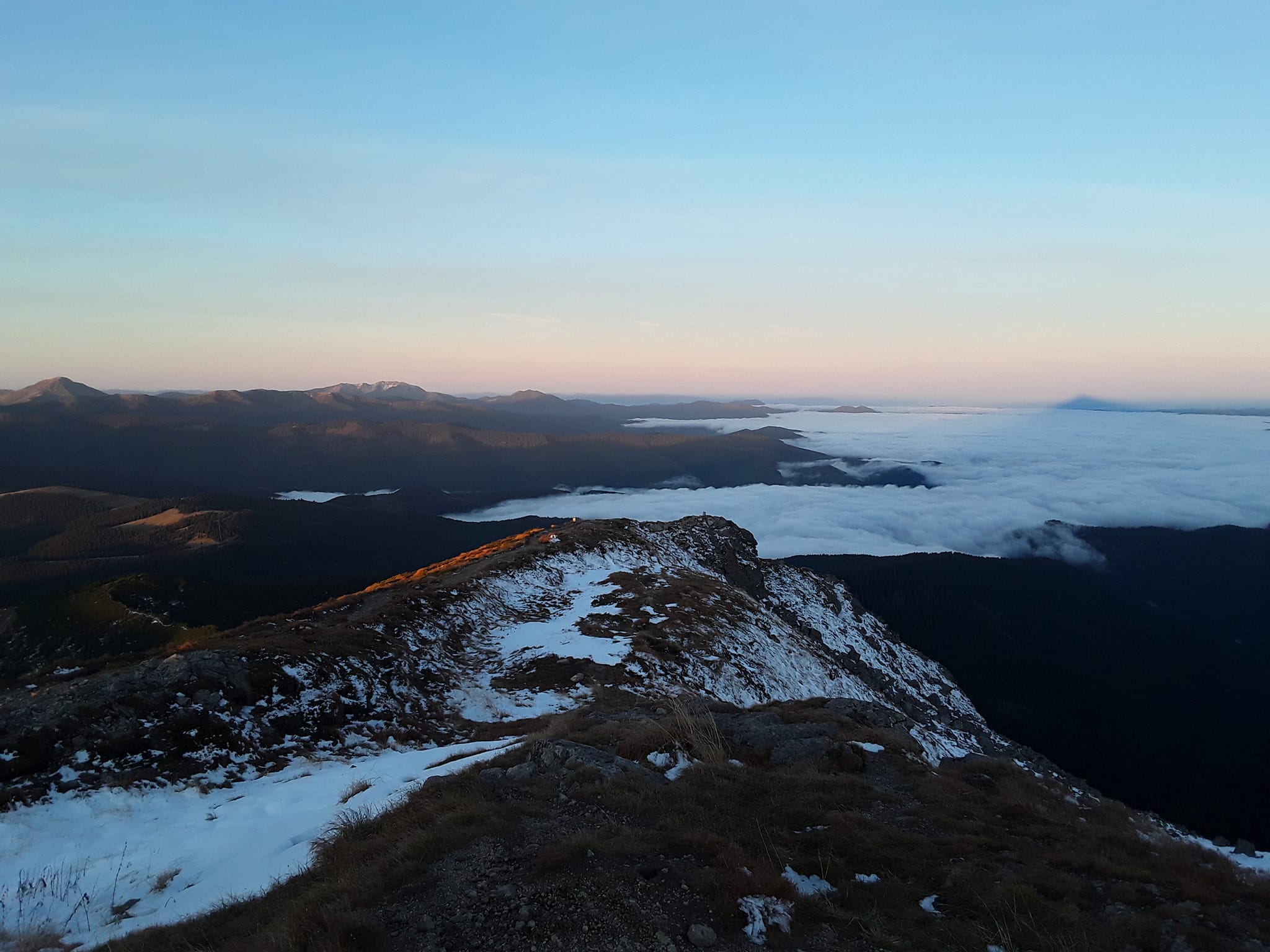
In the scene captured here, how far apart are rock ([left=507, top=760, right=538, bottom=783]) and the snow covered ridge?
7.69 metres

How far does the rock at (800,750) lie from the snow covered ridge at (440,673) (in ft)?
21.7

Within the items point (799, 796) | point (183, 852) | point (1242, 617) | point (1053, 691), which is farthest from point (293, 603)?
point (1242, 617)

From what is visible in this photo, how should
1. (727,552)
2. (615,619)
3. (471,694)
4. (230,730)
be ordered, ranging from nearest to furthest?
(230,730)
(471,694)
(615,619)
(727,552)

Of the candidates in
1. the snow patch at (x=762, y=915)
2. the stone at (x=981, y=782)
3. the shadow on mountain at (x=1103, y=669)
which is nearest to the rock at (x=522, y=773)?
the snow patch at (x=762, y=915)

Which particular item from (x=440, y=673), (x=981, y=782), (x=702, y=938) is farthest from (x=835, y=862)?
(x=440, y=673)

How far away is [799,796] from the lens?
8766mm

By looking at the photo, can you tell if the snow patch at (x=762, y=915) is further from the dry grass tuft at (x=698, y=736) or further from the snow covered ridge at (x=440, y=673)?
the snow covered ridge at (x=440, y=673)

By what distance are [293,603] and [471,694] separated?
7807 centimetres

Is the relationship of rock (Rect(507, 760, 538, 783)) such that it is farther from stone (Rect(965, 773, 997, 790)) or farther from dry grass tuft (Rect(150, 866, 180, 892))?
stone (Rect(965, 773, 997, 790))

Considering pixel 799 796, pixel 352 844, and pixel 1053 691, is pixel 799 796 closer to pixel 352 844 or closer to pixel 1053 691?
pixel 352 844

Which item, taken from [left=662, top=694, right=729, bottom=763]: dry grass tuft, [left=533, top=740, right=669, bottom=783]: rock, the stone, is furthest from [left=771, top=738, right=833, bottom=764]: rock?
[left=533, top=740, right=669, bottom=783]: rock

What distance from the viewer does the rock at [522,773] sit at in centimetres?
869

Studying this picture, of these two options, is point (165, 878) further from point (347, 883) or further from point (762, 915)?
point (762, 915)

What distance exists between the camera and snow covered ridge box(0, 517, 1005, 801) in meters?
12.8
